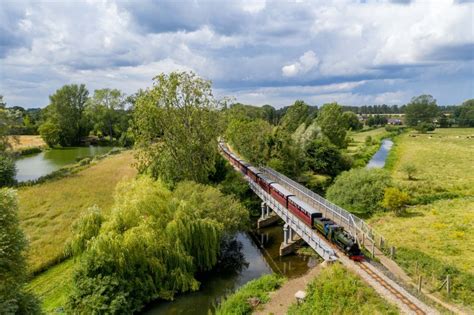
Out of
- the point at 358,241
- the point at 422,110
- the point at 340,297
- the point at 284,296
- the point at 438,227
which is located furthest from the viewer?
the point at 422,110

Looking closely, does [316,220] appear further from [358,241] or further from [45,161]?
[45,161]

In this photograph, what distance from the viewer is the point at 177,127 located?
Result: 35.5 metres

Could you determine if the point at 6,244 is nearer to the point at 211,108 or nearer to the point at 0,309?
the point at 0,309

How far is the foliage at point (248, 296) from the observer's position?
19641 millimetres

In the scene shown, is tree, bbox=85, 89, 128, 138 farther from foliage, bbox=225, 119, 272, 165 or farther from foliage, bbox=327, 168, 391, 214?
foliage, bbox=327, 168, 391, 214

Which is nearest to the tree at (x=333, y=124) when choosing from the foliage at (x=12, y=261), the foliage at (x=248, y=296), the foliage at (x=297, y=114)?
the foliage at (x=297, y=114)

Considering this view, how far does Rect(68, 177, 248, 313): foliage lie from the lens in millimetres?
19578

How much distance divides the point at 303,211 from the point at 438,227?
1301 cm

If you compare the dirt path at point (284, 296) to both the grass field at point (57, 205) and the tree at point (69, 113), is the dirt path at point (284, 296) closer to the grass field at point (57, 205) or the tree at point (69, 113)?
the grass field at point (57, 205)

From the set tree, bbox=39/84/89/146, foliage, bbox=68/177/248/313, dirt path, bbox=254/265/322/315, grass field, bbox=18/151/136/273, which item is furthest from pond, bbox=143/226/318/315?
tree, bbox=39/84/89/146

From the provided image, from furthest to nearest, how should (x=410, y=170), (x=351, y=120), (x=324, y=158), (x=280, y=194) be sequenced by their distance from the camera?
(x=351, y=120)
(x=324, y=158)
(x=410, y=170)
(x=280, y=194)

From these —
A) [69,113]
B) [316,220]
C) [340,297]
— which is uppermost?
[69,113]

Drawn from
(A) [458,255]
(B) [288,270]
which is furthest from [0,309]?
(A) [458,255]

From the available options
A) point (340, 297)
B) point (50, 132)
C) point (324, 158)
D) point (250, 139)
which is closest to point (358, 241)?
point (340, 297)
